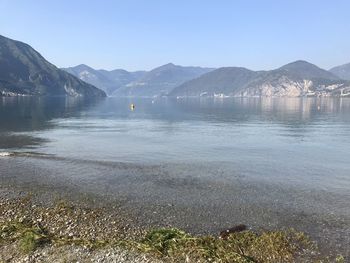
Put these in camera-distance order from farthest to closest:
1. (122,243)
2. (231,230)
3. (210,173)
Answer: (210,173) → (231,230) → (122,243)

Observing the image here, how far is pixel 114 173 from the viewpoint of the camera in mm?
40781

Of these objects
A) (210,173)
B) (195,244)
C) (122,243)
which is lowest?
(195,244)

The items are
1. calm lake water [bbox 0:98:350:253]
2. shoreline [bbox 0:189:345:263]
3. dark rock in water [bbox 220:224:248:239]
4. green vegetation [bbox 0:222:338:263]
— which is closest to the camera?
shoreline [bbox 0:189:345:263]

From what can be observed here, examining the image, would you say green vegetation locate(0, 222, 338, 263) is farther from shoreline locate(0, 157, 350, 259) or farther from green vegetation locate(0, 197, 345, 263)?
shoreline locate(0, 157, 350, 259)

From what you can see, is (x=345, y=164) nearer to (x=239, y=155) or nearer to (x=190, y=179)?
(x=239, y=155)

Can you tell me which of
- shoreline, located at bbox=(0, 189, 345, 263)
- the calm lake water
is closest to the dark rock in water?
shoreline, located at bbox=(0, 189, 345, 263)

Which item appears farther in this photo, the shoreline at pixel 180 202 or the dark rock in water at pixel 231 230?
the shoreline at pixel 180 202

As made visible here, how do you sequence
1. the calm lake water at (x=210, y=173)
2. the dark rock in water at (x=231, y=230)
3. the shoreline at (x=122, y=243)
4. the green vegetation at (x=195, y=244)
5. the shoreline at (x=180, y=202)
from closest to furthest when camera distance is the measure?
the shoreline at (x=122, y=243), the green vegetation at (x=195, y=244), the dark rock in water at (x=231, y=230), the shoreline at (x=180, y=202), the calm lake water at (x=210, y=173)

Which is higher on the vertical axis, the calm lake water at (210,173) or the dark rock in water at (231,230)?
the calm lake water at (210,173)

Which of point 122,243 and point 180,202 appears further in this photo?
point 180,202

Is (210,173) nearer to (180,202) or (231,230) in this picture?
(180,202)

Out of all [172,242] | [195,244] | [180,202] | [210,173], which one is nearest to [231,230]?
[195,244]

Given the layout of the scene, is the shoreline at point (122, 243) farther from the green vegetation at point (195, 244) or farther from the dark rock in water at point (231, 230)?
the dark rock in water at point (231, 230)

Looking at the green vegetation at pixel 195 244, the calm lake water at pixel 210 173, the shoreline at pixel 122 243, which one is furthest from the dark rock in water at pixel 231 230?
the calm lake water at pixel 210 173
